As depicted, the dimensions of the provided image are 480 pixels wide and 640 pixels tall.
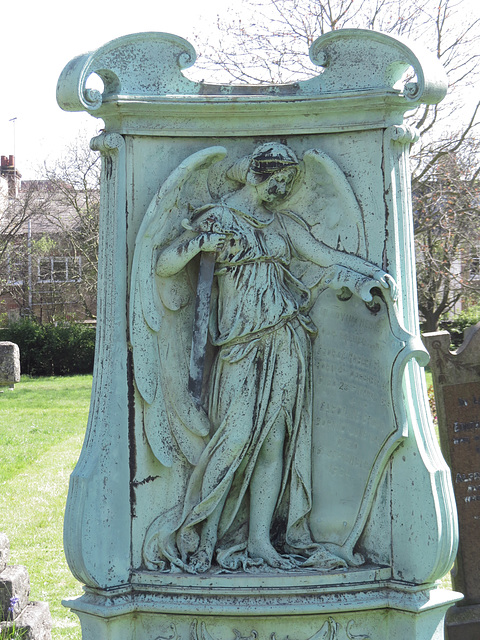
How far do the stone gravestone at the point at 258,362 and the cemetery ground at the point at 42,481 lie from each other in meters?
2.05

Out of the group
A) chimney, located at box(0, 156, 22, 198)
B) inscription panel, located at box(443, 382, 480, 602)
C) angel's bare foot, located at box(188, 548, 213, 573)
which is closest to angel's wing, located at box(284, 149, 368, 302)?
angel's bare foot, located at box(188, 548, 213, 573)

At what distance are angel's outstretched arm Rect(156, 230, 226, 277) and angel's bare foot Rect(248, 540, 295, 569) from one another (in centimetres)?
128

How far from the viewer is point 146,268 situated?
4.02 m

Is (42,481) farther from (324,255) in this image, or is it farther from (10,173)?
(10,173)

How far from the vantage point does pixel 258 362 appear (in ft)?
13.2

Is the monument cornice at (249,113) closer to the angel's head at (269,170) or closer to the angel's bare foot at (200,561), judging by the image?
the angel's head at (269,170)

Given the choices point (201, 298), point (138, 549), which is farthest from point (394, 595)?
point (201, 298)

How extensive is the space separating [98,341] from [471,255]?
1563 cm

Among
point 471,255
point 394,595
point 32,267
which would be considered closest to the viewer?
point 394,595

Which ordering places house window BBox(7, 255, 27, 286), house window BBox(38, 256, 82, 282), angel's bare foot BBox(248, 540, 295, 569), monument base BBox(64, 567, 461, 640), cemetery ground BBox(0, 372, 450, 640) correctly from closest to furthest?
monument base BBox(64, 567, 461, 640) < angel's bare foot BBox(248, 540, 295, 569) < cemetery ground BBox(0, 372, 450, 640) < house window BBox(7, 255, 27, 286) < house window BBox(38, 256, 82, 282)

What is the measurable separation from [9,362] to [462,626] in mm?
14284

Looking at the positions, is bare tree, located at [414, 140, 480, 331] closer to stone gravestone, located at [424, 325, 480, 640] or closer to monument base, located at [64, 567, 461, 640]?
stone gravestone, located at [424, 325, 480, 640]

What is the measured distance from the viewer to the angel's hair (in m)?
4.04

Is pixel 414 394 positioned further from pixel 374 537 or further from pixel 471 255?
pixel 471 255
